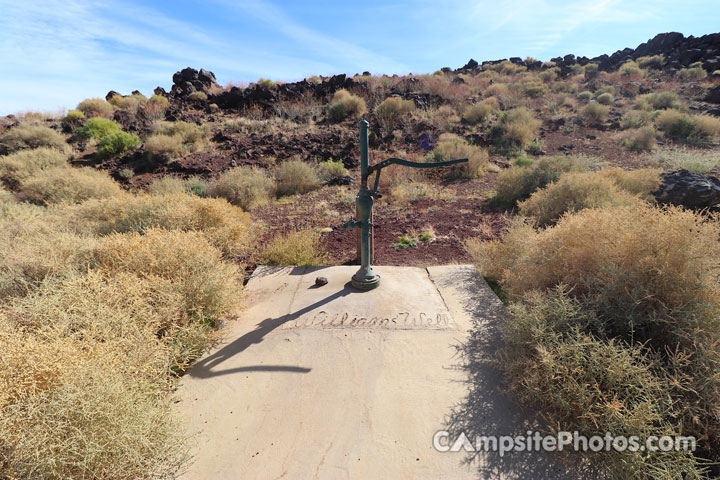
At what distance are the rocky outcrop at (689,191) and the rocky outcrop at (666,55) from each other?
25.9 meters

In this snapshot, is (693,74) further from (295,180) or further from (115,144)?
(115,144)

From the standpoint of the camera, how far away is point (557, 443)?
1.56m

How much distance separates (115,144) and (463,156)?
1144 centimetres

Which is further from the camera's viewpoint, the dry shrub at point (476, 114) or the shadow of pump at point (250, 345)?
the dry shrub at point (476, 114)

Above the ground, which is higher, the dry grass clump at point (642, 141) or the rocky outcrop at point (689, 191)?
the dry grass clump at point (642, 141)

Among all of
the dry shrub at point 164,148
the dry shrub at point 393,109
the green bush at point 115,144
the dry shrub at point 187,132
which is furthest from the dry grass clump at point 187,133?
the dry shrub at point 393,109

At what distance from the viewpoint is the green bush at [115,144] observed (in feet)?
34.9

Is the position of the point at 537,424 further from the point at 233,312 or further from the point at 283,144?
the point at 283,144

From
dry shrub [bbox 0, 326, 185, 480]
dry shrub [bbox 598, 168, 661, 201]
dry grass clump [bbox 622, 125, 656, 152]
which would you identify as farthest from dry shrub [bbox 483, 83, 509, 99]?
dry shrub [bbox 0, 326, 185, 480]

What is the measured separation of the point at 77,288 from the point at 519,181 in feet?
23.1

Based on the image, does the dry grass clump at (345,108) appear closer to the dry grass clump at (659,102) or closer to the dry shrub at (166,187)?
the dry shrub at (166,187)

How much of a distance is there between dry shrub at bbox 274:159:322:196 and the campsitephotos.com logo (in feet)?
22.7

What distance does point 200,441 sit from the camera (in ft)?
5.31

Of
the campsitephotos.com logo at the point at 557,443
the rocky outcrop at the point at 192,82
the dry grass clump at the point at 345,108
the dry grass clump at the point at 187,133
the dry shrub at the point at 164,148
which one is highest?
the rocky outcrop at the point at 192,82
